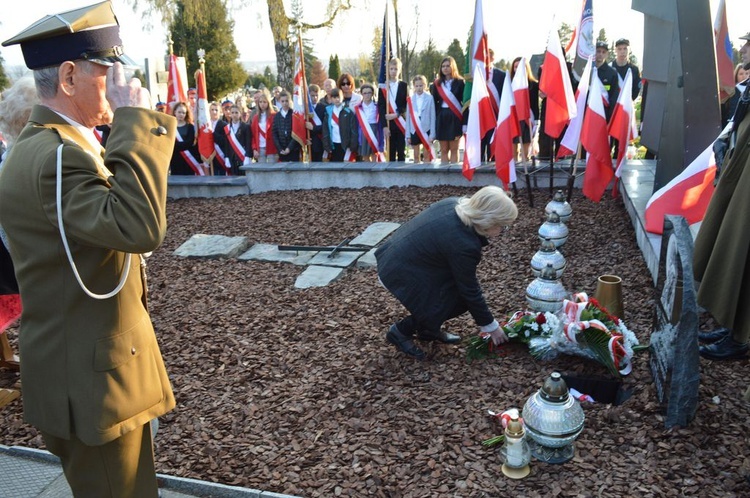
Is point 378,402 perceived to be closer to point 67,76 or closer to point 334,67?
point 67,76

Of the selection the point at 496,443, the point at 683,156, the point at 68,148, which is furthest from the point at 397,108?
the point at 68,148

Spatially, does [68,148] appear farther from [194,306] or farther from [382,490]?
[194,306]

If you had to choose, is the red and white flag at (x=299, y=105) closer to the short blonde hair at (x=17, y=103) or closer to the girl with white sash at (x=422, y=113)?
the girl with white sash at (x=422, y=113)

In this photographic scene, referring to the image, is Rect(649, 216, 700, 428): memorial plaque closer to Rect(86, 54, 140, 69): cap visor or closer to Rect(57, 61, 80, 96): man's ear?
Rect(86, 54, 140, 69): cap visor

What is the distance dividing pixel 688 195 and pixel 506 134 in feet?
7.79

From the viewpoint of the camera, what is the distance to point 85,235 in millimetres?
1599

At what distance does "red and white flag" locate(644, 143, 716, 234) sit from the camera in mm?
4688

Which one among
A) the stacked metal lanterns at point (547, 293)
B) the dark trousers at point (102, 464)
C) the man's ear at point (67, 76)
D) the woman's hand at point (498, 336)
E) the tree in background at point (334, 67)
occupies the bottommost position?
the woman's hand at point (498, 336)

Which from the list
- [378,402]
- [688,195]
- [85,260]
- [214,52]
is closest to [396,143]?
[688,195]

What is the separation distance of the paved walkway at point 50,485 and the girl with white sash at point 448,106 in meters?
6.79

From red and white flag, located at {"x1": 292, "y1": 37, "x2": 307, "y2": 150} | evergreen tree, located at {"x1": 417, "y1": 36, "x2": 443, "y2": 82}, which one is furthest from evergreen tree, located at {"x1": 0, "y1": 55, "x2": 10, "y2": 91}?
red and white flag, located at {"x1": 292, "y1": 37, "x2": 307, "y2": 150}

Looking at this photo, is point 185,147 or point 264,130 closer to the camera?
point 264,130

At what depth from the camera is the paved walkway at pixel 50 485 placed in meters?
2.82

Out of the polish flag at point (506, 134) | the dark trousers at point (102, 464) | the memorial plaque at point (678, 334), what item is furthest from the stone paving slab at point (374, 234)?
the dark trousers at point (102, 464)
